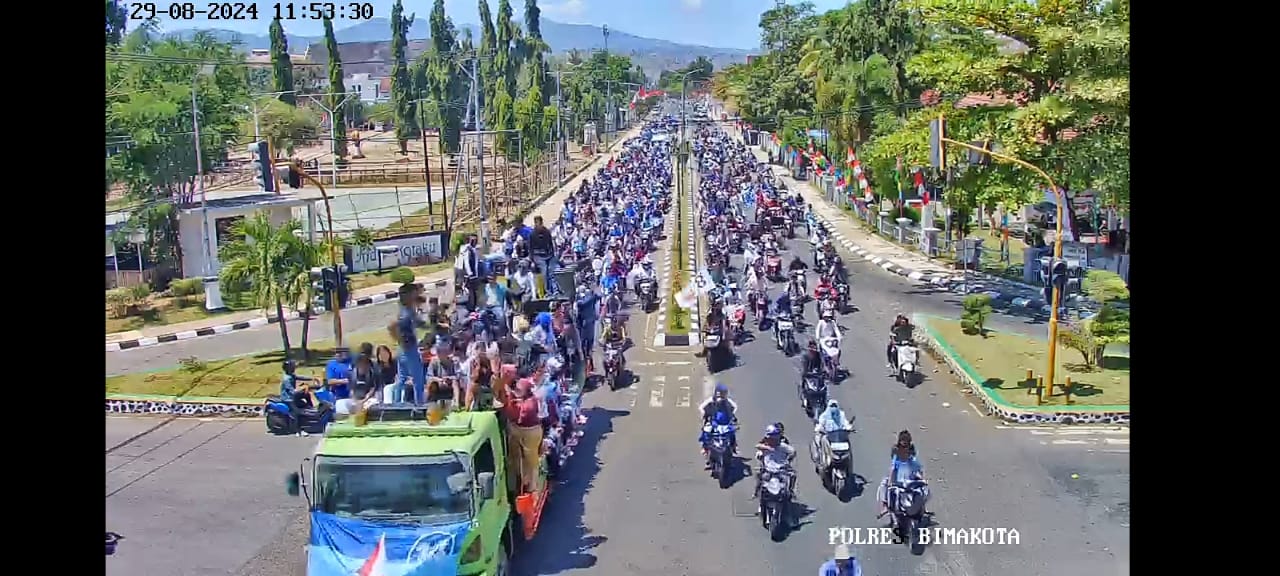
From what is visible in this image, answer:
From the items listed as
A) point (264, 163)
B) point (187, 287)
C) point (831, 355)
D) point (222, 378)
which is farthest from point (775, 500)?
point (187, 287)

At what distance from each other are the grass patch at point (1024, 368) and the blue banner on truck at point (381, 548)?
875 cm

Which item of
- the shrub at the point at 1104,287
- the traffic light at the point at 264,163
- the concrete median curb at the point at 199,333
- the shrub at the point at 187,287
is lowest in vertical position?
the concrete median curb at the point at 199,333

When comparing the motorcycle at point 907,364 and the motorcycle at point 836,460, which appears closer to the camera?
the motorcycle at point 836,460

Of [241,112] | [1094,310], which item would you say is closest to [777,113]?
[241,112]

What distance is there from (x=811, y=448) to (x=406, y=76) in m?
21.6

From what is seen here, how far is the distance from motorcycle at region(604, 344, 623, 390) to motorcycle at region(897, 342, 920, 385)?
3784 millimetres

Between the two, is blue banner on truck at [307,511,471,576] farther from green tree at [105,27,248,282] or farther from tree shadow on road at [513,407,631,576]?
green tree at [105,27,248,282]

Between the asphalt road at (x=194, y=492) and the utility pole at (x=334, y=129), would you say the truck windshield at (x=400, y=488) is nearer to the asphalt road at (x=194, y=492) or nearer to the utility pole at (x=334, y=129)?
the asphalt road at (x=194, y=492)

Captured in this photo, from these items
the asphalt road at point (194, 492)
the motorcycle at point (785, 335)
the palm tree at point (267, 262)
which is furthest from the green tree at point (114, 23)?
the motorcycle at point (785, 335)

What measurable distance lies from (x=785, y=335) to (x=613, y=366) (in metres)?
3.07

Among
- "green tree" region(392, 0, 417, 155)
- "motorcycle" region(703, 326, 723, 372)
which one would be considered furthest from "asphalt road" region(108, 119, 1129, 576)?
"green tree" region(392, 0, 417, 155)

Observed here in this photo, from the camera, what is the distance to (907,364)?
15578 millimetres

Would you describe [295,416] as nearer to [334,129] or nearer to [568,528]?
[568,528]

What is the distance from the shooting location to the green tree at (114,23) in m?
17.9
